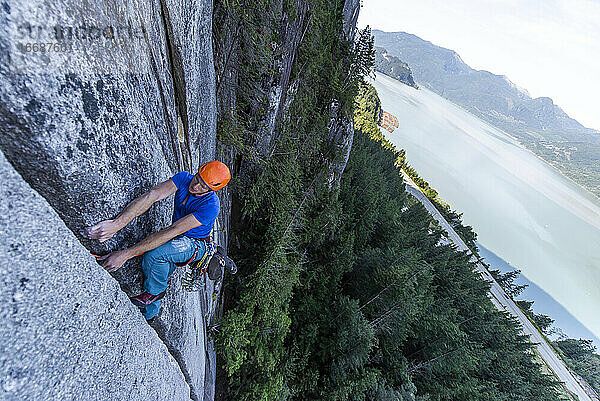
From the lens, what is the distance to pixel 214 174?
3230 millimetres

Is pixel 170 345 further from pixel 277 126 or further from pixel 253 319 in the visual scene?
pixel 277 126

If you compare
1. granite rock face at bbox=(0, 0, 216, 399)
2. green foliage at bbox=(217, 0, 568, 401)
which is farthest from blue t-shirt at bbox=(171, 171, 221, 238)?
green foliage at bbox=(217, 0, 568, 401)

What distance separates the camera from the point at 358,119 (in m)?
53.9

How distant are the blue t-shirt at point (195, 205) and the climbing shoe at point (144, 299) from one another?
88cm

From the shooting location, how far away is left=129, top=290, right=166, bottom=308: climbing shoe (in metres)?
3.29

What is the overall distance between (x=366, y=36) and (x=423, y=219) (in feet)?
69.9

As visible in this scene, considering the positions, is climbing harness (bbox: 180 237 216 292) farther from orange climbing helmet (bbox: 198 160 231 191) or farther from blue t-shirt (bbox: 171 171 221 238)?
orange climbing helmet (bbox: 198 160 231 191)

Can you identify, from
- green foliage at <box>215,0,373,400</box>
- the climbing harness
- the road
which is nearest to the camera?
the climbing harness

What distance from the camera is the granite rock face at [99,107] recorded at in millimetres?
1819

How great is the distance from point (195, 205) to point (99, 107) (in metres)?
1.39

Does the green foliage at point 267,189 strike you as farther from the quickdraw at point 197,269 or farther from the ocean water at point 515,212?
the ocean water at point 515,212

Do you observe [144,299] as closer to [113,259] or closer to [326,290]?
[113,259]

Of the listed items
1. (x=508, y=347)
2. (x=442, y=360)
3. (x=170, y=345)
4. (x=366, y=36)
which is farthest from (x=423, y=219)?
(x=170, y=345)

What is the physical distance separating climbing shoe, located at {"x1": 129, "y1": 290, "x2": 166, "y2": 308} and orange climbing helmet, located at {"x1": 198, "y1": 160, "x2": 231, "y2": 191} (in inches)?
62.1
